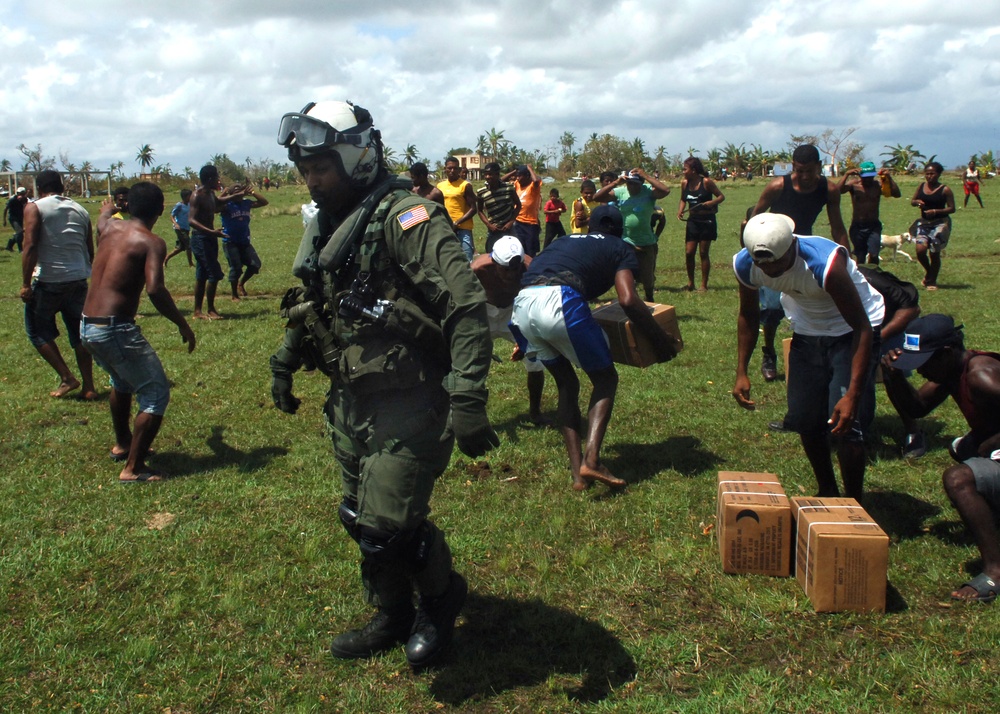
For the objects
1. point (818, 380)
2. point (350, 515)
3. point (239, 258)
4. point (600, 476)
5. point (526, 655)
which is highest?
point (239, 258)

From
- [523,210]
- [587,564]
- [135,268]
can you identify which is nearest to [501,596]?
[587,564]

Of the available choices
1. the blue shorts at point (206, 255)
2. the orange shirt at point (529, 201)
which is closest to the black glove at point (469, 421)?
the blue shorts at point (206, 255)

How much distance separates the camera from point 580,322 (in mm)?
5492

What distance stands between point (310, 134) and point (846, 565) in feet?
9.88

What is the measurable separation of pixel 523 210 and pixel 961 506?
9488 mm

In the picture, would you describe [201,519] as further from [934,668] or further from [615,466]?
[934,668]

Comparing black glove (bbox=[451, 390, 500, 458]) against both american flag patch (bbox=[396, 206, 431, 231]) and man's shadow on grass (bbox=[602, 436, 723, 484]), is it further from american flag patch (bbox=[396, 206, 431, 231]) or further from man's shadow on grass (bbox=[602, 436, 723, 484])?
man's shadow on grass (bbox=[602, 436, 723, 484])

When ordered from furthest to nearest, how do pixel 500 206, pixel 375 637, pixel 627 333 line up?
pixel 500 206 < pixel 627 333 < pixel 375 637

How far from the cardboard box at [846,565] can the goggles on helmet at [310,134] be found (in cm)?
274

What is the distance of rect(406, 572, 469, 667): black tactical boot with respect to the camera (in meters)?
3.73

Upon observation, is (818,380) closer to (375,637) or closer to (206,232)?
(375,637)

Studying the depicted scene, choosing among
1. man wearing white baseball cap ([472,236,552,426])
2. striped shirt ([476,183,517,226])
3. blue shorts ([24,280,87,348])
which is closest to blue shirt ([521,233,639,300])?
man wearing white baseball cap ([472,236,552,426])

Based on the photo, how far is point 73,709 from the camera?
359 cm

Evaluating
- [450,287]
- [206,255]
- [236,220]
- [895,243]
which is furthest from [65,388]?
[895,243]
